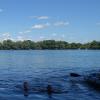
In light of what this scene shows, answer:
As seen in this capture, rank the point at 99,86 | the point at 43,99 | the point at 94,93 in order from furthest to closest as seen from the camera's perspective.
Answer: the point at 99,86 < the point at 94,93 < the point at 43,99

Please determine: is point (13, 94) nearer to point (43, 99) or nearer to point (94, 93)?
point (43, 99)

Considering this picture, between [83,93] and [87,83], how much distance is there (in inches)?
280

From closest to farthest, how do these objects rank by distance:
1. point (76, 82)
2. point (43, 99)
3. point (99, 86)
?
point (43, 99) → point (99, 86) → point (76, 82)

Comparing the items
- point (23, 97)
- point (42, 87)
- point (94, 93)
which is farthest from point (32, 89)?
point (94, 93)

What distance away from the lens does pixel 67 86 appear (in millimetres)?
42938

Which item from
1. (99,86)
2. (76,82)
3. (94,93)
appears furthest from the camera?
(76,82)

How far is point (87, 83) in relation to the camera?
43.7 meters

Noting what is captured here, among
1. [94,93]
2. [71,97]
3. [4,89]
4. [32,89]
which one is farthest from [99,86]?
[4,89]

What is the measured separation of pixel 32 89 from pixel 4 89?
378cm

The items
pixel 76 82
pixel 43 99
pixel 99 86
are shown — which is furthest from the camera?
pixel 76 82

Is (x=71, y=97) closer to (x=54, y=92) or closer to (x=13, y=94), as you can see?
(x=54, y=92)

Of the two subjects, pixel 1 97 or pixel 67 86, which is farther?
pixel 67 86

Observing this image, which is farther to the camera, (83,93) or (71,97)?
(83,93)

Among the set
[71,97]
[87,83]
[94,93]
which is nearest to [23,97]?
[71,97]
